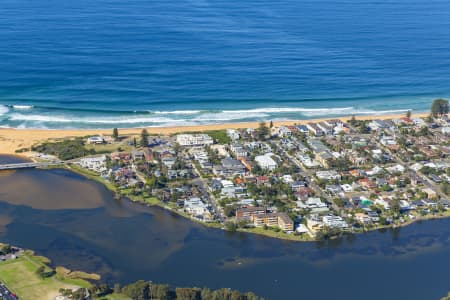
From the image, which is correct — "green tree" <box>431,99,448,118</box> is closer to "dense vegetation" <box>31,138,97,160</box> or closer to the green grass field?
"dense vegetation" <box>31,138,97,160</box>

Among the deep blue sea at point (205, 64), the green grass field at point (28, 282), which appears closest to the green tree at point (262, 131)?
the deep blue sea at point (205, 64)

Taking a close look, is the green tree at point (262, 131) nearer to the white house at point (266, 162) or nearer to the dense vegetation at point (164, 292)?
the white house at point (266, 162)

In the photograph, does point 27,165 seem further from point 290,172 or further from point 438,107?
point 438,107

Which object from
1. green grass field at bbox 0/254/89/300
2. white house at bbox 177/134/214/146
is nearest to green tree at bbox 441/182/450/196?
white house at bbox 177/134/214/146

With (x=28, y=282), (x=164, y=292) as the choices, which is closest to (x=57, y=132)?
→ (x=28, y=282)

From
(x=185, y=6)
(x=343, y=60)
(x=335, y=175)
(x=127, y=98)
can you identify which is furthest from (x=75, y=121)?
(x=185, y=6)

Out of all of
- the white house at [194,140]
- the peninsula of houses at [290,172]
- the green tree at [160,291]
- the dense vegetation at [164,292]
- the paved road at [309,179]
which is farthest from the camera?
the white house at [194,140]
